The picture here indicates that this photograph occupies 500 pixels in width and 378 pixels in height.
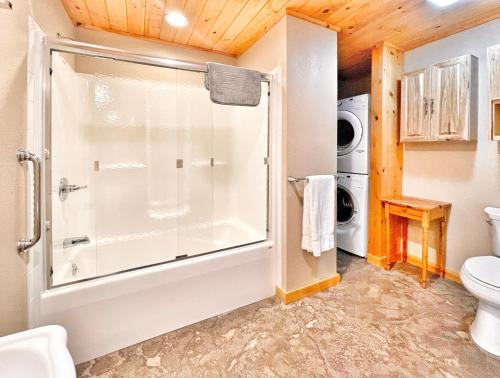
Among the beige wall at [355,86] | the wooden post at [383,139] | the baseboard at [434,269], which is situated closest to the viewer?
the baseboard at [434,269]

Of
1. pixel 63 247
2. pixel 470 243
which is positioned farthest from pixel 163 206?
pixel 470 243

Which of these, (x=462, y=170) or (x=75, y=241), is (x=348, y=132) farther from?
(x=75, y=241)

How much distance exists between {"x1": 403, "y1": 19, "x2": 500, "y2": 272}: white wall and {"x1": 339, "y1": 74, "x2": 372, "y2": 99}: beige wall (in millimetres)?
709

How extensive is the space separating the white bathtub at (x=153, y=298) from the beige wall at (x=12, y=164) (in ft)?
0.56

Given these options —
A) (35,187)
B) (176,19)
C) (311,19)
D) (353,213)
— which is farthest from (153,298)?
(311,19)

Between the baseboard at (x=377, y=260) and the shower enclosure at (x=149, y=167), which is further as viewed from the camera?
the baseboard at (x=377, y=260)

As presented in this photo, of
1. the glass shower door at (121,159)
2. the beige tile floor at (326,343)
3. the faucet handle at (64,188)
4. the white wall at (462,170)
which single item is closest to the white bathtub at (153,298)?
the beige tile floor at (326,343)

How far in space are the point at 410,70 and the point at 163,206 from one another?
284 cm

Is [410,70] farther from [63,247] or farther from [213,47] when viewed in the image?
[63,247]

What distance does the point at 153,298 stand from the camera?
1623 mm

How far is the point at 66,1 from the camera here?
5.89 ft

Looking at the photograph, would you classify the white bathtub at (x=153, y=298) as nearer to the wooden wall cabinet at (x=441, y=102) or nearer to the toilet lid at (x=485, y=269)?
the toilet lid at (x=485, y=269)

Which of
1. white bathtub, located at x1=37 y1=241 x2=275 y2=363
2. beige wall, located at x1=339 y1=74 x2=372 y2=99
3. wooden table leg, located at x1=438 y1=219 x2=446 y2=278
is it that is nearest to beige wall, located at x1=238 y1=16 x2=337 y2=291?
white bathtub, located at x1=37 y1=241 x2=275 y2=363

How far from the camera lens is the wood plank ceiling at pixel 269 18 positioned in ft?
5.90
